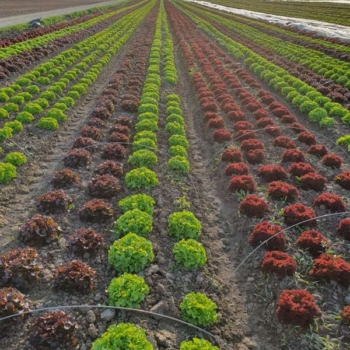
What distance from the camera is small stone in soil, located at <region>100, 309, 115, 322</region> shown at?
27.7 feet

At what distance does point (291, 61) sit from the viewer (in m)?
33.5

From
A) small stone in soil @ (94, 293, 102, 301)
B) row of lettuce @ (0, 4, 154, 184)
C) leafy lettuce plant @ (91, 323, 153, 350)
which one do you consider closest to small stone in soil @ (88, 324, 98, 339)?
leafy lettuce plant @ (91, 323, 153, 350)

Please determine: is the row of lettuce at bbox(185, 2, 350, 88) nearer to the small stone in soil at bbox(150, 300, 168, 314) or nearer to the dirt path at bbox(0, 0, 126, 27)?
the small stone in soil at bbox(150, 300, 168, 314)

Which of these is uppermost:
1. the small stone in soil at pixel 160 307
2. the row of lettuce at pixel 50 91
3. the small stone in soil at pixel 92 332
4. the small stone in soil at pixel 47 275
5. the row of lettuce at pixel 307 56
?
the row of lettuce at pixel 50 91

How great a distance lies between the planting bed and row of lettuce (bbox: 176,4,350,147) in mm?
150

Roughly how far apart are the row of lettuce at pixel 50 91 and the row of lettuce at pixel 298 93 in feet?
39.6

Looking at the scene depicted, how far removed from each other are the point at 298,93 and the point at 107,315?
19543mm

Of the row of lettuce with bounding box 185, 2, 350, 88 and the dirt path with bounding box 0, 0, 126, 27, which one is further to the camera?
the dirt path with bounding box 0, 0, 126, 27

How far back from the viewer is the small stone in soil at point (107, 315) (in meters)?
8.43

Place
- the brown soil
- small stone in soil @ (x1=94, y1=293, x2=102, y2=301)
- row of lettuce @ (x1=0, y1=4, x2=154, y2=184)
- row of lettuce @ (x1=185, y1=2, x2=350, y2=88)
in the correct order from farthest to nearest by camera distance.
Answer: the brown soil
row of lettuce @ (x1=185, y1=2, x2=350, y2=88)
row of lettuce @ (x1=0, y1=4, x2=154, y2=184)
small stone in soil @ (x1=94, y1=293, x2=102, y2=301)

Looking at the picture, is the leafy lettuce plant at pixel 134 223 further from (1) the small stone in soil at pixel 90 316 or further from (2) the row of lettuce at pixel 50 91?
(2) the row of lettuce at pixel 50 91

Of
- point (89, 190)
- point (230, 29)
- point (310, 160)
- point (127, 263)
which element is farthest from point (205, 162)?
point (230, 29)

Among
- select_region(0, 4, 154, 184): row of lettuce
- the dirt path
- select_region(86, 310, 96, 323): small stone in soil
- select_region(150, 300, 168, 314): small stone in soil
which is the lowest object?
select_region(150, 300, 168, 314): small stone in soil

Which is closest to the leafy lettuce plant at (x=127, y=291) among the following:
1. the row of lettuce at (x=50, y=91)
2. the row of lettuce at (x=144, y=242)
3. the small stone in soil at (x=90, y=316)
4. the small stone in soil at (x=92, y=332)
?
the row of lettuce at (x=144, y=242)
